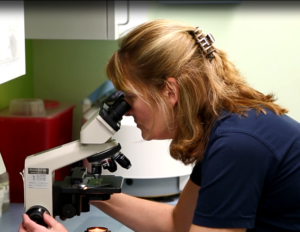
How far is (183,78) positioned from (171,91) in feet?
0.15

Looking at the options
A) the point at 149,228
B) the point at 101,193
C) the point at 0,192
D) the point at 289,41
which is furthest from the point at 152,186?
the point at 289,41

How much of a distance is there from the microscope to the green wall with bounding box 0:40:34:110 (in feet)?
2.73

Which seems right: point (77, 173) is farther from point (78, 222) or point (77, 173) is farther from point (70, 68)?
point (70, 68)

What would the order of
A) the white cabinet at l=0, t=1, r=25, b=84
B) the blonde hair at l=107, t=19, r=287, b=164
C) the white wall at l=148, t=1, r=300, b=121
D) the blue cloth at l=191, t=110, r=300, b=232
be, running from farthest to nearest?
1. the white wall at l=148, t=1, r=300, b=121
2. the white cabinet at l=0, t=1, r=25, b=84
3. the blonde hair at l=107, t=19, r=287, b=164
4. the blue cloth at l=191, t=110, r=300, b=232

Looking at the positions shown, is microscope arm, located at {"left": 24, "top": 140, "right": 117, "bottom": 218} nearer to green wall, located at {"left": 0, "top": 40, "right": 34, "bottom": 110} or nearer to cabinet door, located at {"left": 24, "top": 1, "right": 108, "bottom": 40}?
cabinet door, located at {"left": 24, "top": 1, "right": 108, "bottom": 40}

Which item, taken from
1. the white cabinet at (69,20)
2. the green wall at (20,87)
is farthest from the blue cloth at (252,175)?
the green wall at (20,87)

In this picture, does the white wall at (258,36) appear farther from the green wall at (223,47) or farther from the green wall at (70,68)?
the green wall at (70,68)

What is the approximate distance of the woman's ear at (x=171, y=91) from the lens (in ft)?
3.70

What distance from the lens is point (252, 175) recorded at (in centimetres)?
100

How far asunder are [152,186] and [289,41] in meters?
1.00

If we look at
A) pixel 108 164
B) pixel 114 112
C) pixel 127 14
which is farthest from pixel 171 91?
pixel 127 14

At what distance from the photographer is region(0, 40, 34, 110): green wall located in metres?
1.99

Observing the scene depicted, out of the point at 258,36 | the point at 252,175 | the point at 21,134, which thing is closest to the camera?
the point at 252,175

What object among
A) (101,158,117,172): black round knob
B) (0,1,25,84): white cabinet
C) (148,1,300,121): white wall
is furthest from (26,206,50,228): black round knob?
(148,1,300,121): white wall
